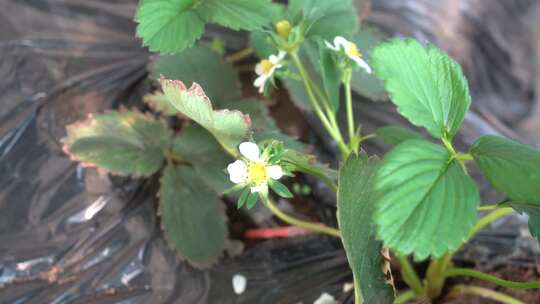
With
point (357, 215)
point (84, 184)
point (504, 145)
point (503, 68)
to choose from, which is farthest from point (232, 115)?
point (503, 68)

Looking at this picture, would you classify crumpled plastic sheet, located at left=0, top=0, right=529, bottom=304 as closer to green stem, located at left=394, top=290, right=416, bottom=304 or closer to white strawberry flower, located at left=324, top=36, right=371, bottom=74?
green stem, located at left=394, top=290, right=416, bottom=304

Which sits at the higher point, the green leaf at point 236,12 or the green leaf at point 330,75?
the green leaf at point 236,12

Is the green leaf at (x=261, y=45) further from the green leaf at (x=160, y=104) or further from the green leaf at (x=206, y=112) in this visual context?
the green leaf at (x=206, y=112)

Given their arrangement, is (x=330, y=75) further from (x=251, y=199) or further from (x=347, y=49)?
(x=251, y=199)

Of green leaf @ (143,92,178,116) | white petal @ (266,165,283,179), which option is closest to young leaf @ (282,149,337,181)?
white petal @ (266,165,283,179)

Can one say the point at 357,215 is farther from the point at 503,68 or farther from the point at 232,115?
the point at 503,68

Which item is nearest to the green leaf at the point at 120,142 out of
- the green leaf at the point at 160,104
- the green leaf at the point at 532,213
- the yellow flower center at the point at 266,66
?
the green leaf at the point at 160,104

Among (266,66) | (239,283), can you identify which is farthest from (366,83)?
(239,283)
